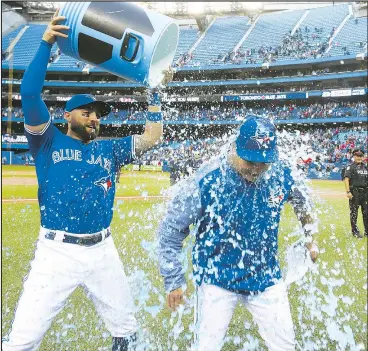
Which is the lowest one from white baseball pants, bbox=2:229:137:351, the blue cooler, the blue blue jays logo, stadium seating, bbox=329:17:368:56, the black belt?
stadium seating, bbox=329:17:368:56

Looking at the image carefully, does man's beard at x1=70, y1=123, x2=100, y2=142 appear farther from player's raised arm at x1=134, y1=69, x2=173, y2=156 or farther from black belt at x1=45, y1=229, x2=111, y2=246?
black belt at x1=45, y1=229, x2=111, y2=246

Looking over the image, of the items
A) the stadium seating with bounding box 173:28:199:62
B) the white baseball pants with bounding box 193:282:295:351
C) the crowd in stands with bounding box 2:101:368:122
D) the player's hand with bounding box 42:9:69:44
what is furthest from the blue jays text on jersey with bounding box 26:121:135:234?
the stadium seating with bounding box 173:28:199:62

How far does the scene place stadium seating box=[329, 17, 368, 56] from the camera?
376 inches

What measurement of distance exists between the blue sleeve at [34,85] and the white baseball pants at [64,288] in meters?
0.56

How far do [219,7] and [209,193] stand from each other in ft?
11.8

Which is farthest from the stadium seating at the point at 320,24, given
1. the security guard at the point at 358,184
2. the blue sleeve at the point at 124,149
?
the blue sleeve at the point at 124,149

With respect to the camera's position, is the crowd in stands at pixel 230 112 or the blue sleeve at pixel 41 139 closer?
the blue sleeve at pixel 41 139

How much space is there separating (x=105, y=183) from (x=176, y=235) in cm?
51

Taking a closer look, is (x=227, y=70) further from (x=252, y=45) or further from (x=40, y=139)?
(x=40, y=139)

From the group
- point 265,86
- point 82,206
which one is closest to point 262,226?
point 82,206

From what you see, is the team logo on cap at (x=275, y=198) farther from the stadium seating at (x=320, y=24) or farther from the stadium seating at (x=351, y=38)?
the stadium seating at (x=351, y=38)

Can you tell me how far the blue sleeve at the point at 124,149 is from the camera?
218cm

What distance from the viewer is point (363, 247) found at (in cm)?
525

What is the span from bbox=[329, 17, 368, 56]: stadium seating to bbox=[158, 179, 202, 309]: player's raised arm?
8688mm
